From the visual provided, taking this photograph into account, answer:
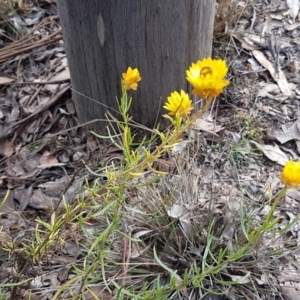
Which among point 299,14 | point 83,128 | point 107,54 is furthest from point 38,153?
point 299,14

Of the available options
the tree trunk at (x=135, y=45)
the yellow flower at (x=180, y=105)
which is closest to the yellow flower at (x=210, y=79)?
the yellow flower at (x=180, y=105)

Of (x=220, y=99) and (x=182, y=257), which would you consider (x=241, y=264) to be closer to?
(x=182, y=257)

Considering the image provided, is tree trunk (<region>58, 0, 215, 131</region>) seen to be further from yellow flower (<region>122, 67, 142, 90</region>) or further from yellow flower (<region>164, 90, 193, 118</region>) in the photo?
yellow flower (<region>164, 90, 193, 118</region>)

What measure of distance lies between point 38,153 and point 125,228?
773mm

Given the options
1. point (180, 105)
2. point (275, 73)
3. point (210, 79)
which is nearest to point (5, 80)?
point (275, 73)

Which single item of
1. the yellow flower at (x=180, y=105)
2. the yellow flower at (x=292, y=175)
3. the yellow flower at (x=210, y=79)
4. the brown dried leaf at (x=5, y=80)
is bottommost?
the brown dried leaf at (x=5, y=80)

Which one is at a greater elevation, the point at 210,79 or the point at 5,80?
the point at 210,79

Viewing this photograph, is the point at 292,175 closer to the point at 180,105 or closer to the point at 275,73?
the point at 180,105

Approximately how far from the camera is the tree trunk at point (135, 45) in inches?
73.8

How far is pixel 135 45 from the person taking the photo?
1.95 metres

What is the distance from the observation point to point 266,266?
1.76m

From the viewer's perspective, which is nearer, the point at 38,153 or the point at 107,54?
the point at 107,54

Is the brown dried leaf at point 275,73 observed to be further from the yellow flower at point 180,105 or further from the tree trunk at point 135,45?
the yellow flower at point 180,105

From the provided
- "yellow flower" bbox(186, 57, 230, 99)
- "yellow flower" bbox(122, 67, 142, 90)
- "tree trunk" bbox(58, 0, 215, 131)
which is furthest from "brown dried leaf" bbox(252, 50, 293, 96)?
"yellow flower" bbox(186, 57, 230, 99)
